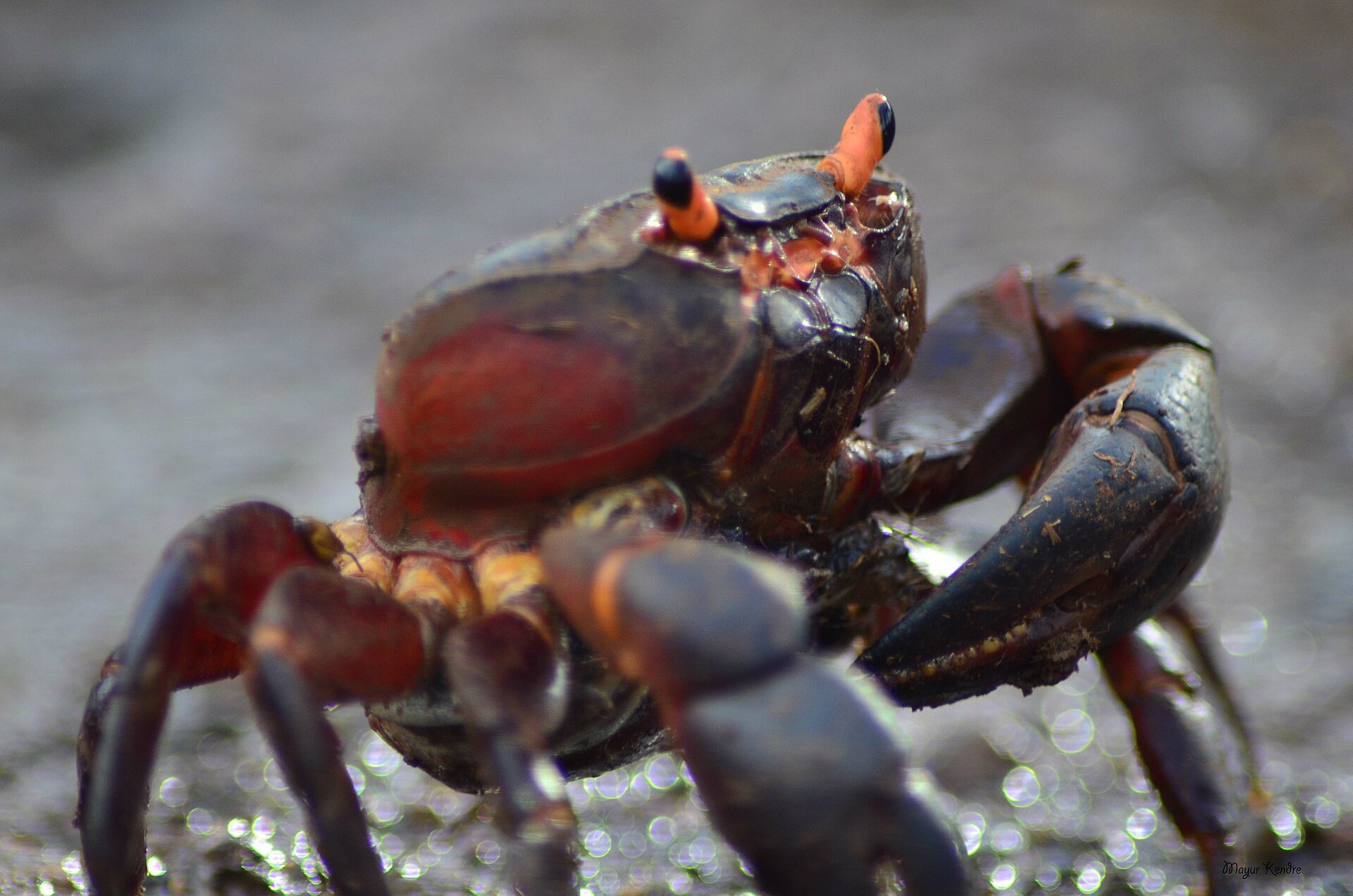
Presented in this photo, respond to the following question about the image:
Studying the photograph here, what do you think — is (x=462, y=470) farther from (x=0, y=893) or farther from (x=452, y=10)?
(x=452, y=10)

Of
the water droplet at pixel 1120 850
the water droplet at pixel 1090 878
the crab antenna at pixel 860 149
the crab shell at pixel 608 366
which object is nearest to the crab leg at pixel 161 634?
the crab shell at pixel 608 366

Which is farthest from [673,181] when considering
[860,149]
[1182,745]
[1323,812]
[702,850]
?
[1323,812]

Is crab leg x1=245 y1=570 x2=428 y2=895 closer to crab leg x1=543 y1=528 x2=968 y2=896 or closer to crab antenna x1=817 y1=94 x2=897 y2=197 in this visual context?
crab leg x1=543 y1=528 x2=968 y2=896

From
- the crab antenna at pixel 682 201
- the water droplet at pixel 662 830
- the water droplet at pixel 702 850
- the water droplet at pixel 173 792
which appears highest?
the crab antenna at pixel 682 201

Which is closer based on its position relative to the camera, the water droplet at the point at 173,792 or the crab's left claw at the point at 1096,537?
the crab's left claw at the point at 1096,537

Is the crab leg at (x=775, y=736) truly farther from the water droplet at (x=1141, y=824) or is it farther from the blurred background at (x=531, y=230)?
the water droplet at (x=1141, y=824)

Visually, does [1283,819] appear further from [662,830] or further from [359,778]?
[359,778]

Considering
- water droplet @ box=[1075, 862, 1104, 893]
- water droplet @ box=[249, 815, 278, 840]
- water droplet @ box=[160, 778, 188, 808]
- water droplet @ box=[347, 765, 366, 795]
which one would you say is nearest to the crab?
water droplet @ box=[1075, 862, 1104, 893]
